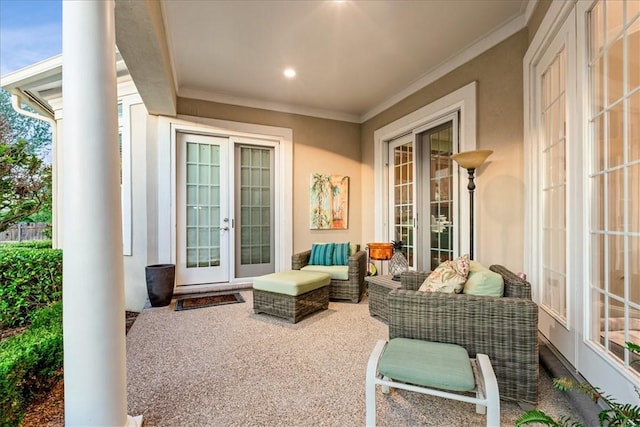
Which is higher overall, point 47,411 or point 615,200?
point 615,200

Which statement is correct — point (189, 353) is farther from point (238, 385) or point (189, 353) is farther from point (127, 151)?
point (127, 151)

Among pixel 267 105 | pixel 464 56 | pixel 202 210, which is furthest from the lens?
pixel 267 105

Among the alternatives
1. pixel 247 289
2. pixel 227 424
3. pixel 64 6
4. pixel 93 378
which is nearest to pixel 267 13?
pixel 64 6

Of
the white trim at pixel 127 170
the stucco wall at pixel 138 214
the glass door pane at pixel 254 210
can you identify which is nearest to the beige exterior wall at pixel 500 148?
the glass door pane at pixel 254 210

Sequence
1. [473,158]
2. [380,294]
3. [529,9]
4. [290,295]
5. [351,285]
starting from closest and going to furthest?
[529,9] < [473,158] < [290,295] < [380,294] < [351,285]

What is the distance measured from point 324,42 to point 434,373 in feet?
10.2

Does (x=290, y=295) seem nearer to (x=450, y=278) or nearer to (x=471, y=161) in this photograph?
(x=450, y=278)

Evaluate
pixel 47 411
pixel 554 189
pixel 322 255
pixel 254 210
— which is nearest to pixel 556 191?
pixel 554 189

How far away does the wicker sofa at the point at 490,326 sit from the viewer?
5.58 ft

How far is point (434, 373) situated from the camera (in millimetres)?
1464

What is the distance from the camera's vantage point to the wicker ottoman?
3.16m

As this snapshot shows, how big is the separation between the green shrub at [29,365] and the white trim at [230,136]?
6.66 feet

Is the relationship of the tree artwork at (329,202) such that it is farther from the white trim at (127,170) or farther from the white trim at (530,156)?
the white trim at (530,156)

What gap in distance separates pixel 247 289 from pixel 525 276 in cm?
353
